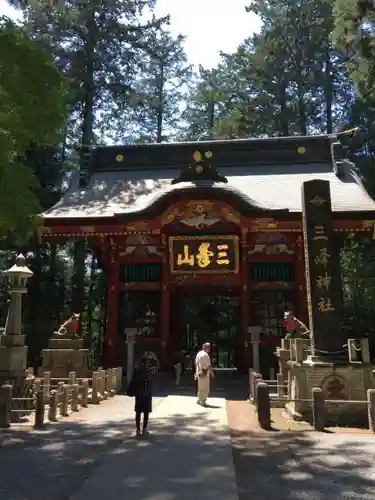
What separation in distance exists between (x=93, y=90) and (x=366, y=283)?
15512mm

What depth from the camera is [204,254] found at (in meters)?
15.5

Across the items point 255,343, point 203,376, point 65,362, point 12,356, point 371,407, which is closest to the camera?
point 371,407

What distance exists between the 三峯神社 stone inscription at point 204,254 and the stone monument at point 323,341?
5283mm

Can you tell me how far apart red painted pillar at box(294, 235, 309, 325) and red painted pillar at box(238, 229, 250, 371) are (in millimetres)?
1521

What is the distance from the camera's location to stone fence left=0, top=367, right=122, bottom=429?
853 cm

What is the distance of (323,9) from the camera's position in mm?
26688

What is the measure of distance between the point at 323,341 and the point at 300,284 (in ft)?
19.9

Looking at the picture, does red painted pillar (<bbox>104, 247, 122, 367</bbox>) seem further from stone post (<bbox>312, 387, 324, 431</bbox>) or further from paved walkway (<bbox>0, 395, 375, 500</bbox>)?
stone post (<bbox>312, 387, 324, 431</bbox>)

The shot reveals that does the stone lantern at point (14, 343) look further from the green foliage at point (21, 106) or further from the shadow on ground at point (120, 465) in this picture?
the green foliage at point (21, 106)

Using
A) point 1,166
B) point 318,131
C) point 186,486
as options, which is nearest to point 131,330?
point 1,166

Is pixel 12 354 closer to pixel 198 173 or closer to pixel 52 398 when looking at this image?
pixel 52 398

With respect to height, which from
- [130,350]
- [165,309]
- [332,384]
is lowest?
[332,384]

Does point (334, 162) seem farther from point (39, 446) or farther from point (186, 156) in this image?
point (39, 446)

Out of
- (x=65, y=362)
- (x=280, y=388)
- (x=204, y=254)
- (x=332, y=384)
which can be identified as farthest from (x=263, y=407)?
(x=204, y=254)
